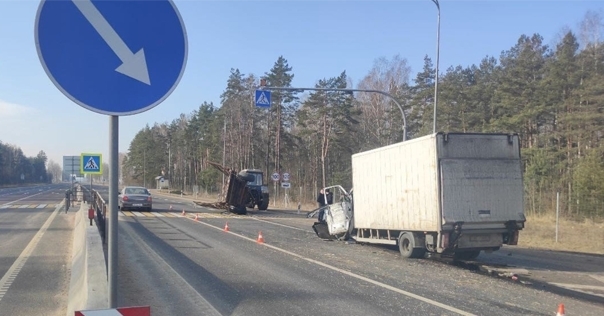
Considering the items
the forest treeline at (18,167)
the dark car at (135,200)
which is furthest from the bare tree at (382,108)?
the forest treeline at (18,167)

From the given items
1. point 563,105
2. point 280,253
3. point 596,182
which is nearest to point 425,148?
point 280,253

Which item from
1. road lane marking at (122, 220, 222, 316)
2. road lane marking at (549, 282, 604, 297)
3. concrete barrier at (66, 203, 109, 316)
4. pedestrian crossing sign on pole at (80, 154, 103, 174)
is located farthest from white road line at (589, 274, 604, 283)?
pedestrian crossing sign on pole at (80, 154, 103, 174)

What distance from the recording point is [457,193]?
1327cm

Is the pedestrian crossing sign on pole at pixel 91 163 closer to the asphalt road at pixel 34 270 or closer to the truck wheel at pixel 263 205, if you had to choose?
the asphalt road at pixel 34 270

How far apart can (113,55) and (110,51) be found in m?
0.02

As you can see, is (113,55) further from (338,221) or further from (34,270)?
(338,221)

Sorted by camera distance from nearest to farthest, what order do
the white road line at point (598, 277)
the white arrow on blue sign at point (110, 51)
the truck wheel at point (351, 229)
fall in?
the white arrow on blue sign at point (110, 51) < the white road line at point (598, 277) < the truck wheel at point (351, 229)

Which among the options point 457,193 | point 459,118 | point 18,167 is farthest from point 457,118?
point 18,167

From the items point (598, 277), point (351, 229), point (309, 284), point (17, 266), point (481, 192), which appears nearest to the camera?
point (309, 284)

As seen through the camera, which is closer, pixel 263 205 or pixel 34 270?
pixel 34 270

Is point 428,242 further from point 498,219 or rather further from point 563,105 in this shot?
point 563,105

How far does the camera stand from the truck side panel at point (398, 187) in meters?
13.4

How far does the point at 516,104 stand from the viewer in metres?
42.2

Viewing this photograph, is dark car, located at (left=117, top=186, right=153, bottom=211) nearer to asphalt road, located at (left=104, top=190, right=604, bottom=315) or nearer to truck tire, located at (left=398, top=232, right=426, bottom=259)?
asphalt road, located at (left=104, top=190, right=604, bottom=315)
